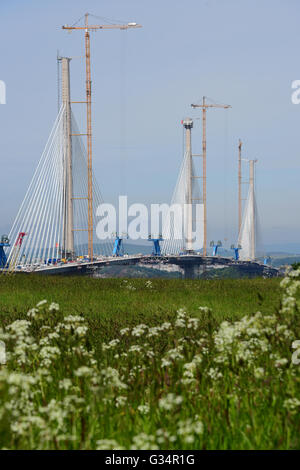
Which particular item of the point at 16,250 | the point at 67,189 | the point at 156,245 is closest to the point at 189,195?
the point at 156,245

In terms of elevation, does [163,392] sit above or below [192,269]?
above

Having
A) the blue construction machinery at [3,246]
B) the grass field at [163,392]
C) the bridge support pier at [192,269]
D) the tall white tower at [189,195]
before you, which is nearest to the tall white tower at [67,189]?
the blue construction machinery at [3,246]

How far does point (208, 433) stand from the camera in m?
4.88

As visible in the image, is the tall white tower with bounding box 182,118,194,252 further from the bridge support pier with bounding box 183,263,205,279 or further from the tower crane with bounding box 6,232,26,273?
the tower crane with bounding box 6,232,26,273

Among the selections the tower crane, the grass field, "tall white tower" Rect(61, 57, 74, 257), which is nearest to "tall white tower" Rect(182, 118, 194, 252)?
"tall white tower" Rect(61, 57, 74, 257)

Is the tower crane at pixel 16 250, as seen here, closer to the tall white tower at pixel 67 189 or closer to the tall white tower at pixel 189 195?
the tall white tower at pixel 67 189

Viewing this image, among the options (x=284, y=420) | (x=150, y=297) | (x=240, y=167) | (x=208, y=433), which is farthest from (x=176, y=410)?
(x=240, y=167)

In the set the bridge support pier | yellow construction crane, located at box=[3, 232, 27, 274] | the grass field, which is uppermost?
the grass field

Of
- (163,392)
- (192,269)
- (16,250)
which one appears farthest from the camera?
(192,269)

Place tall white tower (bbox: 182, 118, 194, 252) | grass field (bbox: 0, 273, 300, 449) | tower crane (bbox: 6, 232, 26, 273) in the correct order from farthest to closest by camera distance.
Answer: tall white tower (bbox: 182, 118, 194, 252) → tower crane (bbox: 6, 232, 26, 273) → grass field (bbox: 0, 273, 300, 449)

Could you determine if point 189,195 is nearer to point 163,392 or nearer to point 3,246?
point 3,246

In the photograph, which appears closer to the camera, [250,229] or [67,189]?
[67,189]

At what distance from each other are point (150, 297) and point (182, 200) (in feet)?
226

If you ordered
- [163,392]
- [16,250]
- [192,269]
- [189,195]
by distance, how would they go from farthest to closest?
[192,269], [189,195], [16,250], [163,392]
